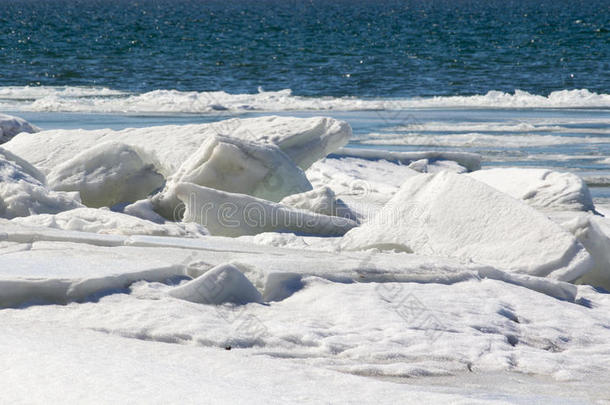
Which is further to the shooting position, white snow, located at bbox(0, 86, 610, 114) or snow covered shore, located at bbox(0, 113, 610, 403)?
white snow, located at bbox(0, 86, 610, 114)

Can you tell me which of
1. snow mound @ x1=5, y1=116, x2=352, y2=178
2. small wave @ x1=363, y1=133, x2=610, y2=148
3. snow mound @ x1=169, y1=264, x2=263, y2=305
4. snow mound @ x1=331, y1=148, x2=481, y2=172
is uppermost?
snow mound @ x1=169, y1=264, x2=263, y2=305

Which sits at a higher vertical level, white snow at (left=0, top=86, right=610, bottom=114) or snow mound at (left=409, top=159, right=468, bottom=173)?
snow mound at (left=409, top=159, right=468, bottom=173)

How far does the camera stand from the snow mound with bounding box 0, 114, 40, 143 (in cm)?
690

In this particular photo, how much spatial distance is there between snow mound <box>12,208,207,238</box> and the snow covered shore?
13 mm

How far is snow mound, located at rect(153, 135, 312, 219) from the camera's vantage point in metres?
5.19

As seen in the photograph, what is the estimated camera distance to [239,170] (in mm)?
5285

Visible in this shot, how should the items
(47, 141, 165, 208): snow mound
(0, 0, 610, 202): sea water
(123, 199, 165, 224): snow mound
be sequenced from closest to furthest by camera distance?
1. (123, 199, 165, 224): snow mound
2. (47, 141, 165, 208): snow mound
3. (0, 0, 610, 202): sea water

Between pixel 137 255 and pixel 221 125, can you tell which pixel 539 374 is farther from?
pixel 221 125

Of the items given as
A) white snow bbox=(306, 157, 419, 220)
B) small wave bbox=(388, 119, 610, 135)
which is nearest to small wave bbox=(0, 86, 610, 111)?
small wave bbox=(388, 119, 610, 135)

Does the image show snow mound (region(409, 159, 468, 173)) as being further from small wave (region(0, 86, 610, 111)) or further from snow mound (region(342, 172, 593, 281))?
small wave (region(0, 86, 610, 111))

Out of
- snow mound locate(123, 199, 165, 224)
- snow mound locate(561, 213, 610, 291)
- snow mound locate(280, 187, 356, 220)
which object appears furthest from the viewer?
snow mound locate(280, 187, 356, 220)

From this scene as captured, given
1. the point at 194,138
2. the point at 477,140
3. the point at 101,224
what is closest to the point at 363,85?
the point at 477,140

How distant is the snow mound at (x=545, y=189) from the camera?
581 centimetres

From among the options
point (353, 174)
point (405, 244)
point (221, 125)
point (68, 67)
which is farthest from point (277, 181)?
point (68, 67)
